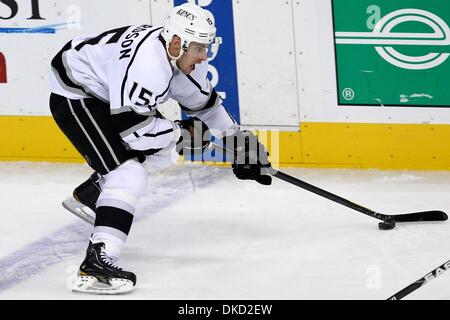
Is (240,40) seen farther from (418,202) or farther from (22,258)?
(22,258)

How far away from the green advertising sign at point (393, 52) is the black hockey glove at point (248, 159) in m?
0.98

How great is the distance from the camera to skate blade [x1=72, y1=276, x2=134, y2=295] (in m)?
4.24

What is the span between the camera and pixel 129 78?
4297 millimetres

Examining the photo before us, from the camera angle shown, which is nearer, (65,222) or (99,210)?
(99,210)

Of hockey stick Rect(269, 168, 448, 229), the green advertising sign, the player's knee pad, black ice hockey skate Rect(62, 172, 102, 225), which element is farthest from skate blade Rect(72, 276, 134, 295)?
the green advertising sign

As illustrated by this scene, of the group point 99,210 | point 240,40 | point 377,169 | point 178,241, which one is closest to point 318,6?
point 240,40

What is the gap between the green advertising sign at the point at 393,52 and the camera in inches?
221

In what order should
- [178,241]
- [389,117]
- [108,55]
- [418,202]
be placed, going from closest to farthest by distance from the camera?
[108,55] < [178,241] < [418,202] < [389,117]

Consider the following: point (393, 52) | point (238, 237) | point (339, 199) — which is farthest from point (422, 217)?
point (393, 52)

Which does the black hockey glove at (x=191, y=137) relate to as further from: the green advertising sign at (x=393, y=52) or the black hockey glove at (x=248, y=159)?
the green advertising sign at (x=393, y=52)

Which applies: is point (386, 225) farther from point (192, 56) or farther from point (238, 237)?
point (192, 56)

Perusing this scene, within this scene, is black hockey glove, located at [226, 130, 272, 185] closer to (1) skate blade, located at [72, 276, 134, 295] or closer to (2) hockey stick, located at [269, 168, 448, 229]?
(2) hockey stick, located at [269, 168, 448, 229]
